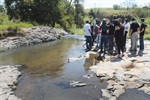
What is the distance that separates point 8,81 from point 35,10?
2526 cm

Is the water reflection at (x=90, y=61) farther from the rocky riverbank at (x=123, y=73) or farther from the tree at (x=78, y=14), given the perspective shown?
the tree at (x=78, y=14)

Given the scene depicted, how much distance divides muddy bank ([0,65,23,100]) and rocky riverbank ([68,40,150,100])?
2797 mm

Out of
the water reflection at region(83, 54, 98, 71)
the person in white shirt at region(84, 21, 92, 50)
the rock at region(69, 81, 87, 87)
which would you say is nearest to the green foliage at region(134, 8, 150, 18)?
the person in white shirt at region(84, 21, 92, 50)

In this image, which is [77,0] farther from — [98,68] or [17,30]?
[98,68]

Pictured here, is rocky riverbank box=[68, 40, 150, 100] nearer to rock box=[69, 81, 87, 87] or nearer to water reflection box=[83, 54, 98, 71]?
water reflection box=[83, 54, 98, 71]

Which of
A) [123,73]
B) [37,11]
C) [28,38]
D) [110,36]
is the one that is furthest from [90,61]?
[37,11]

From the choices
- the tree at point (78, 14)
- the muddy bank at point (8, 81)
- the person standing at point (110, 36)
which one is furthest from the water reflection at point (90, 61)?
the tree at point (78, 14)

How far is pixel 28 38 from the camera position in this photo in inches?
784

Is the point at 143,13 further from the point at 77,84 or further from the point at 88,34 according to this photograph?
the point at 77,84

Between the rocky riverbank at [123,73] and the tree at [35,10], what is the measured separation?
71.2 feet

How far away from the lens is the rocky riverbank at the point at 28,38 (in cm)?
1780

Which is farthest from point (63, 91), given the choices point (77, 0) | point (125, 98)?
point (77, 0)

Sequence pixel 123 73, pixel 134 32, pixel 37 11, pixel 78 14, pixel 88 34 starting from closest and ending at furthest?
pixel 123 73 < pixel 134 32 < pixel 88 34 < pixel 37 11 < pixel 78 14

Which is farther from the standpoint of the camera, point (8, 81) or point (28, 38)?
point (28, 38)
